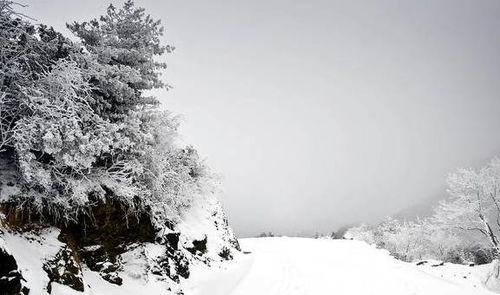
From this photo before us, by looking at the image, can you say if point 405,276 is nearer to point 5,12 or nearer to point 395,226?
point 5,12

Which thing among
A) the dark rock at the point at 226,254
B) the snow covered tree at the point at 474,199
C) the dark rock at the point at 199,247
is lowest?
the dark rock at the point at 226,254

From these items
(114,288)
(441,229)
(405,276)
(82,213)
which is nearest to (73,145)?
(82,213)

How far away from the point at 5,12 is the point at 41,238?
5212 mm

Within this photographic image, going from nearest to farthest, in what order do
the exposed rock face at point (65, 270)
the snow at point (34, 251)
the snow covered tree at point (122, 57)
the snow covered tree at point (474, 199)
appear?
the snow at point (34, 251) → the exposed rock face at point (65, 270) → the snow covered tree at point (122, 57) → the snow covered tree at point (474, 199)

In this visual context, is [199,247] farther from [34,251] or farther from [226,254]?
[34,251]

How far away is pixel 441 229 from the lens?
30141 mm

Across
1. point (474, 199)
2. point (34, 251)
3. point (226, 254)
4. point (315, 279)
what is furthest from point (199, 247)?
point (474, 199)

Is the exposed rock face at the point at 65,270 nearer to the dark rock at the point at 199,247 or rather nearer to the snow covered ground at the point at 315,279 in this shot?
the snow covered ground at the point at 315,279

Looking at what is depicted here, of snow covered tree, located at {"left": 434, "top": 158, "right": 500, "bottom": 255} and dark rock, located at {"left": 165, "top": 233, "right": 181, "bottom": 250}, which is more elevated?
snow covered tree, located at {"left": 434, "top": 158, "right": 500, "bottom": 255}

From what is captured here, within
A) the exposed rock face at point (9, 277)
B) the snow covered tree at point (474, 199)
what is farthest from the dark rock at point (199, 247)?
the snow covered tree at point (474, 199)

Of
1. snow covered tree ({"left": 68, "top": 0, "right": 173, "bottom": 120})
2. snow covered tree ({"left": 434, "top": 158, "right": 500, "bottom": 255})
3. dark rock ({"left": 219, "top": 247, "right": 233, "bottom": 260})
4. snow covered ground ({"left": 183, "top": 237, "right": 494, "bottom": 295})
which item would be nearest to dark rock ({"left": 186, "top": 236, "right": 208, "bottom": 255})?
snow covered ground ({"left": 183, "top": 237, "right": 494, "bottom": 295})

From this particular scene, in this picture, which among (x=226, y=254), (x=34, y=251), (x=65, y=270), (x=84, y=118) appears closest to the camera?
(x=34, y=251)

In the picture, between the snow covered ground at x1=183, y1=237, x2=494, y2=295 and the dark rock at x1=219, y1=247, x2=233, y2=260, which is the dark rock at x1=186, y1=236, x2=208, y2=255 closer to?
the snow covered ground at x1=183, y1=237, x2=494, y2=295

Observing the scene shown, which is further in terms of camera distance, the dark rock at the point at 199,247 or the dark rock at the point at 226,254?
the dark rock at the point at 226,254
